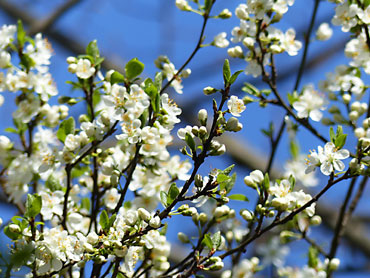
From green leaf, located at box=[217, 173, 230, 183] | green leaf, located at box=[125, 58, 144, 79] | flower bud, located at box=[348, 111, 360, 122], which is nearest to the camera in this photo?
green leaf, located at box=[217, 173, 230, 183]

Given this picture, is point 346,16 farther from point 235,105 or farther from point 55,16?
point 55,16

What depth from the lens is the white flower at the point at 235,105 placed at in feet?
4.79

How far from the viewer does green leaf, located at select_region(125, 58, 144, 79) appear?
1714 mm

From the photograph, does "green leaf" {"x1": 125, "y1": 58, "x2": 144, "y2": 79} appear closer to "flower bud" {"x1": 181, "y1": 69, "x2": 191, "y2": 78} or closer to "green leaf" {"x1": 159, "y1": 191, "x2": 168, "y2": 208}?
"flower bud" {"x1": 181, "y1": 69, "x2": 191, "y2": 78}

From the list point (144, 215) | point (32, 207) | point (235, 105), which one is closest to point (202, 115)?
point (235, 105)

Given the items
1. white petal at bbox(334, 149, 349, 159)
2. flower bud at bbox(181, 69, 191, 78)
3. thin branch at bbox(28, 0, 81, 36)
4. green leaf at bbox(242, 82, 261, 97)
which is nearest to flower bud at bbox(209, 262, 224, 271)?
white petal at bbox(334, 149, 349, 159)

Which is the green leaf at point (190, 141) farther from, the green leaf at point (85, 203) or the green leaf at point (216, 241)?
the green leaf at point (85, 203)

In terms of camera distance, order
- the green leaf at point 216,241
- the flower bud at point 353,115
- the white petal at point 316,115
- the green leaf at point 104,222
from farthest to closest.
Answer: the flower bud at point 353,115
the white petal at point 316,115
the green leaf at point 216,241
the green leaf at point 104,222

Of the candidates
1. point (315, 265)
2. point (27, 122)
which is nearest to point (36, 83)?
point (27, 122)

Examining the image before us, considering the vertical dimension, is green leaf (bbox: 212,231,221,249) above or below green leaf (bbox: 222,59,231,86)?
below

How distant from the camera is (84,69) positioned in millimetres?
1877

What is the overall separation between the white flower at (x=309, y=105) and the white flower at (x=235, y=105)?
0.69m

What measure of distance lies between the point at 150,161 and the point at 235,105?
48 cm

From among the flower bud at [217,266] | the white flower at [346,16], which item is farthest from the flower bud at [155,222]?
the white flower at [346,16]
